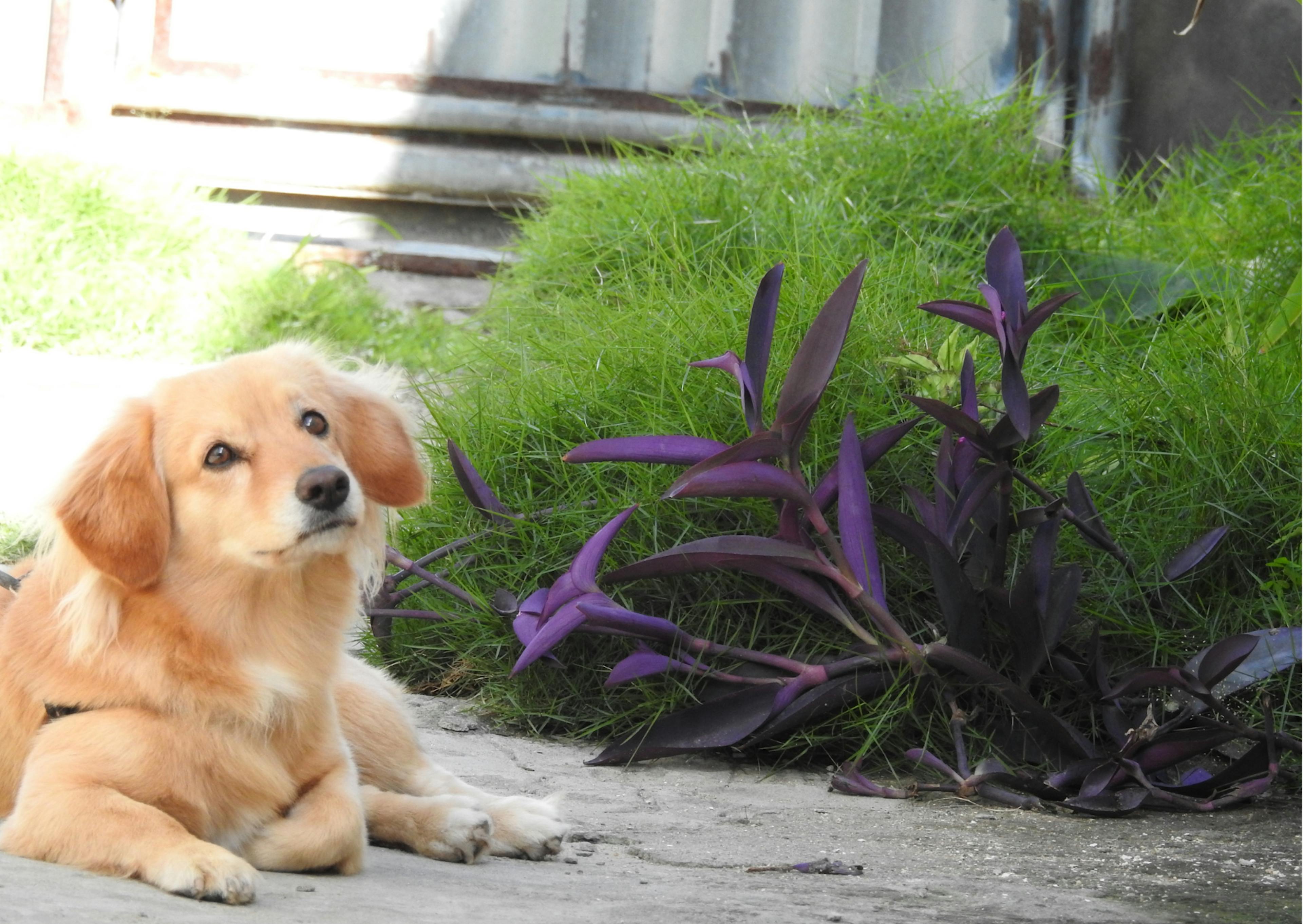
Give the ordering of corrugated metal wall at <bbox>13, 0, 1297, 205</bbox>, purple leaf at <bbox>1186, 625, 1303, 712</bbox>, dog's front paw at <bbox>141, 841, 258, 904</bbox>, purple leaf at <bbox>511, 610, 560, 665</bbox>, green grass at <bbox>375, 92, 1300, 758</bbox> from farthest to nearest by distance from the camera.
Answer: corrugated metal wall at <bbox>13, 0, 1297, 205</bbox>, green grass at <bbox>375, 92, 1300, 758</bbox>, purple leaf at <bbox>511, 610, 560, 665</bbox>, purple leaf at <bbox>1186, 625, 1303, 712</bbox>, dog's front paw at <bbox>141, 841, 258, 904</bbox>

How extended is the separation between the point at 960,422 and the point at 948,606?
36cm

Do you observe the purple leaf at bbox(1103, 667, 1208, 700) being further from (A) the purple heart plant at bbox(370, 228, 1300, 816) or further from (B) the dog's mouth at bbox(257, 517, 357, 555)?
(B) the dog's mouth at bbox(257, 517, 357, 555)

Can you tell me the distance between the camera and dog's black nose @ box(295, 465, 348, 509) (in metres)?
1.73

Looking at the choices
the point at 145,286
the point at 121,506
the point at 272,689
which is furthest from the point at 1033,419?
the point at 145,286

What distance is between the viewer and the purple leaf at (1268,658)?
2408 mm

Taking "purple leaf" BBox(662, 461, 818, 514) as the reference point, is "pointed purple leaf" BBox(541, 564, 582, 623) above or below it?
below

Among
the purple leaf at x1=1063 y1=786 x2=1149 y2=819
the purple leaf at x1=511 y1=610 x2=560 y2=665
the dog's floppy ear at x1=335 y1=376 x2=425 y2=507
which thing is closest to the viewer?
the dog's floppy ear at x1=335 y1=376 x2=425 y2=507

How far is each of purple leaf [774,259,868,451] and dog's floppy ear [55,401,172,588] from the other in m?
1.11

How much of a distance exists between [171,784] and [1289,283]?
3.55 metres

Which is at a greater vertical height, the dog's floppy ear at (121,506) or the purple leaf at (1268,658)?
the dog's floppy ear at (121,506)

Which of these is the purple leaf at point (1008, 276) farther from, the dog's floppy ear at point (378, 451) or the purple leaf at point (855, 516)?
the dog's floppy ear at point (378, 451)

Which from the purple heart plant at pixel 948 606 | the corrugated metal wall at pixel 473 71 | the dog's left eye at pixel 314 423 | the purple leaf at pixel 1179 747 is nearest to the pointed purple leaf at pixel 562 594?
the purple heart plant at pixel 948 606

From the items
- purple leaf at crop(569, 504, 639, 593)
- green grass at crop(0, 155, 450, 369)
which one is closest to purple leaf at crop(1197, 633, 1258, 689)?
purple leaf at crop(569, 504, 639, 593)

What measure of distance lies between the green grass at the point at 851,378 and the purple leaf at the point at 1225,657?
21 cm
